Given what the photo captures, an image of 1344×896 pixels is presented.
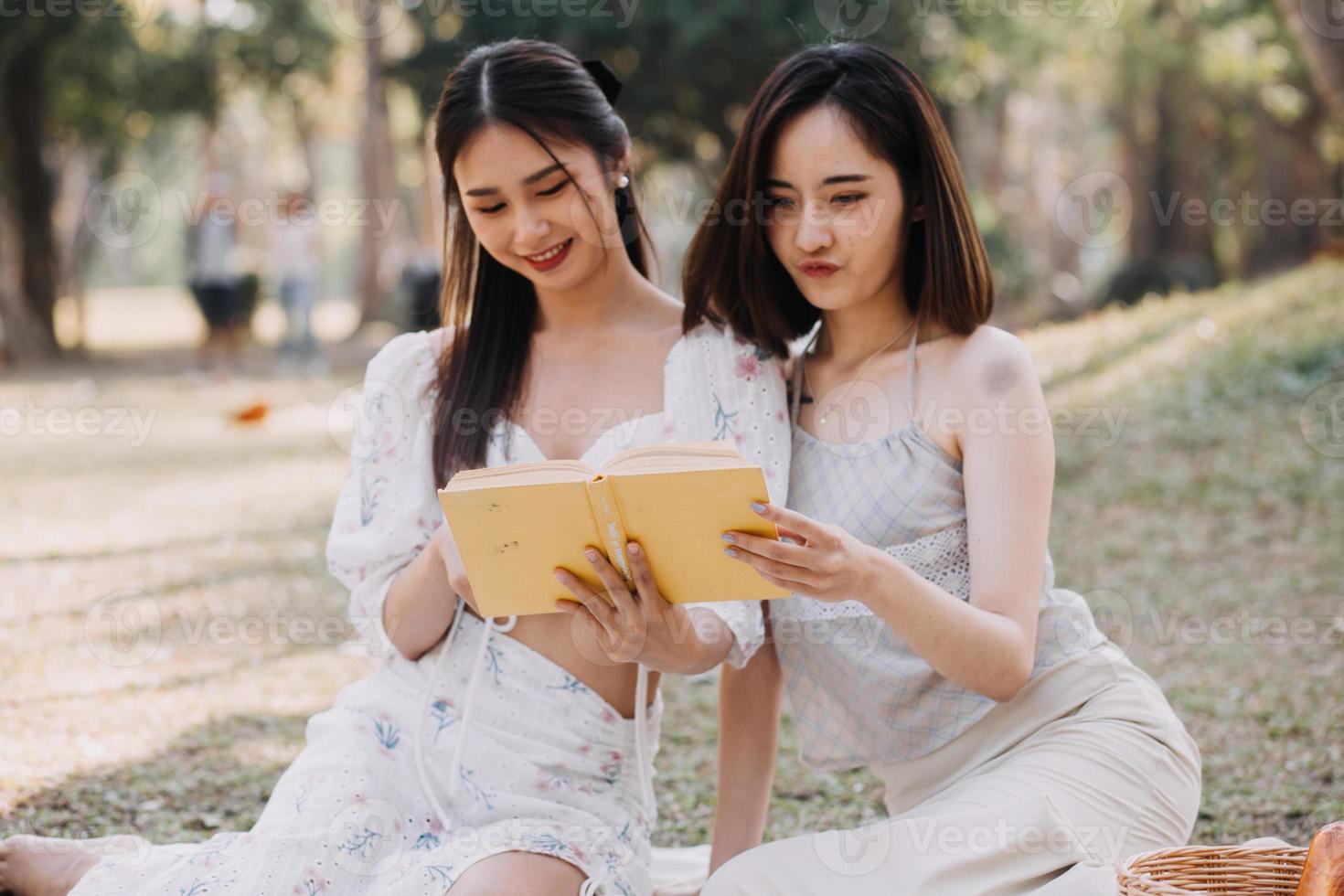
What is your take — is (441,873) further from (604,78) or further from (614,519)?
(604,78)

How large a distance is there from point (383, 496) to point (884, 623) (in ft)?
3.65

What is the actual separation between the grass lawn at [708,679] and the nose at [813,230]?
6.18 feet

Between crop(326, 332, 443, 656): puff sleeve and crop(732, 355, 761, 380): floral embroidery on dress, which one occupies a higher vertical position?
crop(732, 355, 761, 380): floral embroidery on dress

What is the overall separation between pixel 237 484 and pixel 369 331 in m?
12.8

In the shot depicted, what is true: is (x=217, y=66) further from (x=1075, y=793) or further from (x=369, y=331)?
(x=1075, y=793)

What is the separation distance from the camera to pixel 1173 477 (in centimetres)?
711

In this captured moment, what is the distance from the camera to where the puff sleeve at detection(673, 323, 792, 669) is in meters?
2.66

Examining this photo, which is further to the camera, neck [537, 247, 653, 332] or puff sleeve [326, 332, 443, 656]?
neck [537, 247, 653, 332]

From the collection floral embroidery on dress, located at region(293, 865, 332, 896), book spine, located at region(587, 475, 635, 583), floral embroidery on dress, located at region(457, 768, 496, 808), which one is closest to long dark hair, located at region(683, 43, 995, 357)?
book spine, located at region(587, 475, 635, 583)

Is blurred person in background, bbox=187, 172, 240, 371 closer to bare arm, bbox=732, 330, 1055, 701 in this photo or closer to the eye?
the eye

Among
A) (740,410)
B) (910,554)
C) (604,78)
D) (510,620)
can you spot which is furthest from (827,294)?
(510,620)

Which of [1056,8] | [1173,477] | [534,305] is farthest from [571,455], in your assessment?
[1056,8]

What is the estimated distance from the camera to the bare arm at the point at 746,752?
115 inches

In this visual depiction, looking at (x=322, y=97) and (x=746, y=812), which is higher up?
(x=322, y=97)
